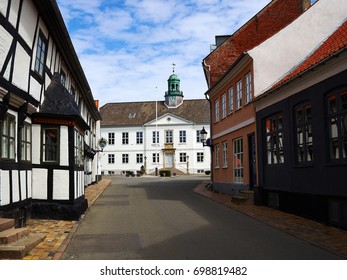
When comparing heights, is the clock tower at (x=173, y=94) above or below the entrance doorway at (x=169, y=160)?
above

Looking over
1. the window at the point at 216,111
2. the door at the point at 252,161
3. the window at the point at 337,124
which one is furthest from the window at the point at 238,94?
the window at the point at 337,124

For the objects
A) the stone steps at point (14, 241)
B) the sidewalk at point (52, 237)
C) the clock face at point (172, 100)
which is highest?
the clock face at point (172, 100)

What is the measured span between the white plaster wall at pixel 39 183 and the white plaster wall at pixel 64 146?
0.56 metres

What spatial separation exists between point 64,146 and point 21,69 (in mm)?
2653

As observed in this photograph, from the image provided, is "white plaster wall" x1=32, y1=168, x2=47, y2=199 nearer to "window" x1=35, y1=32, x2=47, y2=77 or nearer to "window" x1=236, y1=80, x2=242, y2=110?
"window" x1=35, y1=32, x2=47, y2=77

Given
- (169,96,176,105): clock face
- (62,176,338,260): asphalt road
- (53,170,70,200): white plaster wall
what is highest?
(169,96,176,105): clock face

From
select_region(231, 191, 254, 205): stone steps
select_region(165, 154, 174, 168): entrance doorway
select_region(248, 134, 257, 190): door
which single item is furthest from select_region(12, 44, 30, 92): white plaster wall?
select_region(165, 154, 174, 168): entrance doorway

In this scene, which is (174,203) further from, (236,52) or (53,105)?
(236,52)

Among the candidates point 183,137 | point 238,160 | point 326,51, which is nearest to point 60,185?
point 326,51

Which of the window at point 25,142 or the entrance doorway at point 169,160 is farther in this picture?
the entrance doorway at point 169,160

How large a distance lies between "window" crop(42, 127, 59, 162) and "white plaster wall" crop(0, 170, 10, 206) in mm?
2482

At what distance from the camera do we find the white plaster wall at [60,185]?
1151 cm

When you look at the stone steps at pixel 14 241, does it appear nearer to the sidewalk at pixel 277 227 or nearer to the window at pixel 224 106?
the sidewalk at pixel 277 227

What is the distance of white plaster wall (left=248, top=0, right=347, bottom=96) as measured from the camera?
15.8m
